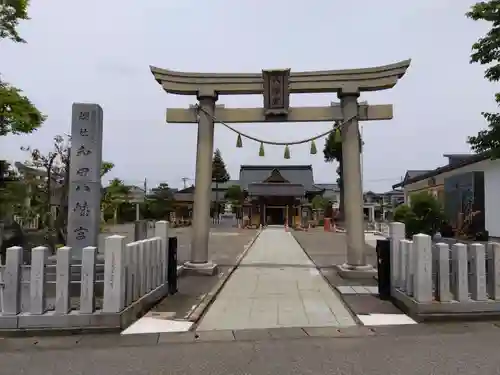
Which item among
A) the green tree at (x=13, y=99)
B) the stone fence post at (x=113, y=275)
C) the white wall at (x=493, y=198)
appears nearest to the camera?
the stone fence post at (x=113, y=275)

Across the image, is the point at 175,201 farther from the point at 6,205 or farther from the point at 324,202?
the point at 6,205

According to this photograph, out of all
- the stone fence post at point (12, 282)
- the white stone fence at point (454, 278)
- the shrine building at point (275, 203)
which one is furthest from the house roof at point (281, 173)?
the stone fence post at point (12, 282)

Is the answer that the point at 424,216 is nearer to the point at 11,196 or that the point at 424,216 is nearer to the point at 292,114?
the point at 292,114

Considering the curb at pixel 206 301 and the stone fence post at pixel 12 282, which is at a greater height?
the stone fence post at pixel 12 282

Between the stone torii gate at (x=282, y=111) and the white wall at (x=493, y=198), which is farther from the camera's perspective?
the white wall at (x=493, y=198)

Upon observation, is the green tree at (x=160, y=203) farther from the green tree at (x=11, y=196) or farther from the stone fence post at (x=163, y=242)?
the stone fence post at (x=163, y=242)

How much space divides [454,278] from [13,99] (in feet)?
48.1

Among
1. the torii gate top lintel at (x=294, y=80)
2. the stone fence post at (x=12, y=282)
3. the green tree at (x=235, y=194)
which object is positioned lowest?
the stone fence post at (x=12, y=282)

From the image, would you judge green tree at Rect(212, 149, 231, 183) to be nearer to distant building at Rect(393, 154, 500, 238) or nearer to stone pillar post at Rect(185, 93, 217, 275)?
distant building at Rect(393, 154, 500, 238)

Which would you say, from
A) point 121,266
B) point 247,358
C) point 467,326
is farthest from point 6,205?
point 467,326

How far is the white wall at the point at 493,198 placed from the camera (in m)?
18.4

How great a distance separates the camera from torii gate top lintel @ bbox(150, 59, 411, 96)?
11703 mm

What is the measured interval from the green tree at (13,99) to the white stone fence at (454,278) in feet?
45.6

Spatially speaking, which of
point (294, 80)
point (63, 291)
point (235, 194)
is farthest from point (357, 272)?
point (235, 194)
